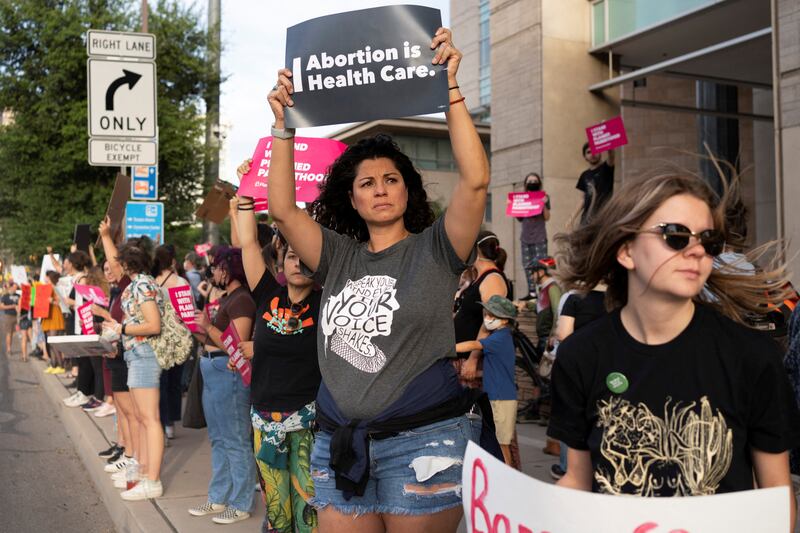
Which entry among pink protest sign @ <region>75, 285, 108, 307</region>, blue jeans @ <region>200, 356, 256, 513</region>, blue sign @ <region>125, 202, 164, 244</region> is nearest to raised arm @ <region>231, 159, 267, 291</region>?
blue jeans @ <region>200, 356, 256, 513</region>

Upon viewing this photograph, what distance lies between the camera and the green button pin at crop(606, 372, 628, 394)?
2.11 metres

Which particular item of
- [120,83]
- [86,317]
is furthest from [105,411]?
[120,83]

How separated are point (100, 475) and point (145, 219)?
24.9 feet

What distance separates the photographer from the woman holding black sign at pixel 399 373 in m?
2.87

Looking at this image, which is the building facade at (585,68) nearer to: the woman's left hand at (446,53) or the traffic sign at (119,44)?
the traffic sign at (119,44)

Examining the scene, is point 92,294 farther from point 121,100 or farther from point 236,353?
point 236,353

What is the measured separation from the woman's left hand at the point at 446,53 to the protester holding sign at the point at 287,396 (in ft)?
4.95

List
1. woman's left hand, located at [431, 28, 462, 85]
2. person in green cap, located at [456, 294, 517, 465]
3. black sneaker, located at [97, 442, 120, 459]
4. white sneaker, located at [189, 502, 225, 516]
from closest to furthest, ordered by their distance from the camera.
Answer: woman's left hand, located at [431, 28, 462, 85] < white sneaker, located at [189, 502, 225, 516] < person in green cap, located at [456, 294, 517, 465] < black sneaker, located at [97, 442, 120, 459]

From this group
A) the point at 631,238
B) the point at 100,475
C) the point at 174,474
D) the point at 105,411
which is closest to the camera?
the point at 631,238

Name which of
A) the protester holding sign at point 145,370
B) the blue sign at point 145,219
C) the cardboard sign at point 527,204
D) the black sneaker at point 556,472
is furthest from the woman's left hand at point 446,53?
the blue sign at point 145,219

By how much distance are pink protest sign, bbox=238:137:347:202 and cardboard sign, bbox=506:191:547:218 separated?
6.10m

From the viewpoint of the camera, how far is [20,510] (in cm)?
686

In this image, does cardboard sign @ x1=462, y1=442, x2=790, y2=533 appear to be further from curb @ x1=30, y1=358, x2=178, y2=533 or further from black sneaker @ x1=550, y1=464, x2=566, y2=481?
black sneaker @ x1=550, y1=464, x2=566, y2=481

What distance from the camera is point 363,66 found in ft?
10.7
